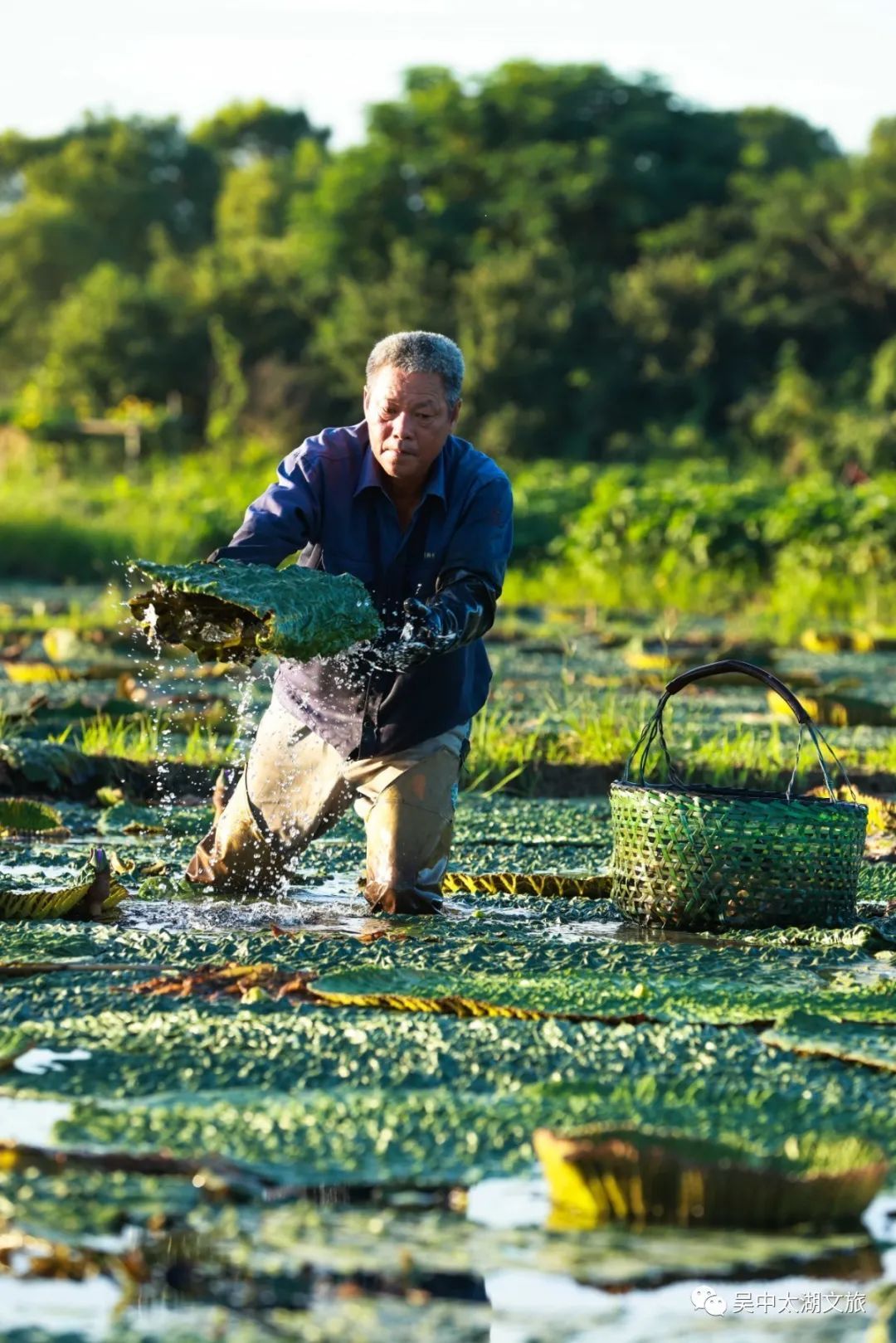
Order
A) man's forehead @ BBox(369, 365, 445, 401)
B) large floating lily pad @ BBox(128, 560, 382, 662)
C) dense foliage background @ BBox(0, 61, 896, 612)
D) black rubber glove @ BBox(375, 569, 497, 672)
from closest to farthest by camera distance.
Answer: large floating lily pad @ BBox(128, 560, 382, 662)
black rubber glove @ BBox(375, 569, 497, 672)
man's forehead @ BBox(369, 365, 445, 401)
dense foliage background @ BBox(0, 61, 896, 612)

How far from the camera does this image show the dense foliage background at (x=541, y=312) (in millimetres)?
27719

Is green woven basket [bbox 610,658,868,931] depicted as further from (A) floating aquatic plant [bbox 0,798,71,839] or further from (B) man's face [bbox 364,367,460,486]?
(A) floating aquatic plant [bbox 0,798,71,839]

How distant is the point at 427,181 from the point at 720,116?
5.54 metres

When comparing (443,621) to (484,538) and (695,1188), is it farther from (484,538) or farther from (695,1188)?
(695,1188)

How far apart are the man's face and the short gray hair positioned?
0.01 meters

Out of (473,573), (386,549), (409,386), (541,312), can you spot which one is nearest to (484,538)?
(473,573)

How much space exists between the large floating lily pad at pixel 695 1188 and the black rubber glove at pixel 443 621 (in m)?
1.90

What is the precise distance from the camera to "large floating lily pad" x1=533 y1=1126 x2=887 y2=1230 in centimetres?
236

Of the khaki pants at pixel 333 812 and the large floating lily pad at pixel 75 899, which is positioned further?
the khaki pants at pixel 333 812

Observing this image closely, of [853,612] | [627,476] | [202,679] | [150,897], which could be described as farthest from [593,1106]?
[627,476]

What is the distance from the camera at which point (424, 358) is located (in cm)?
433

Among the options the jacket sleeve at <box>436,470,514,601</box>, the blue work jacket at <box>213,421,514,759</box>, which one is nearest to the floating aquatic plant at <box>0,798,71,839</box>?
the blue work jacket at <box>213,421,514,759</box>

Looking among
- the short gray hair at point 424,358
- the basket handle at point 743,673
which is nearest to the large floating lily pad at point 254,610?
the short gray hair at point 424,358

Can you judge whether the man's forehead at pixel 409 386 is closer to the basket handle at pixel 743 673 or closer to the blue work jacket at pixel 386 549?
the blue work jacket at pixel 386 549
